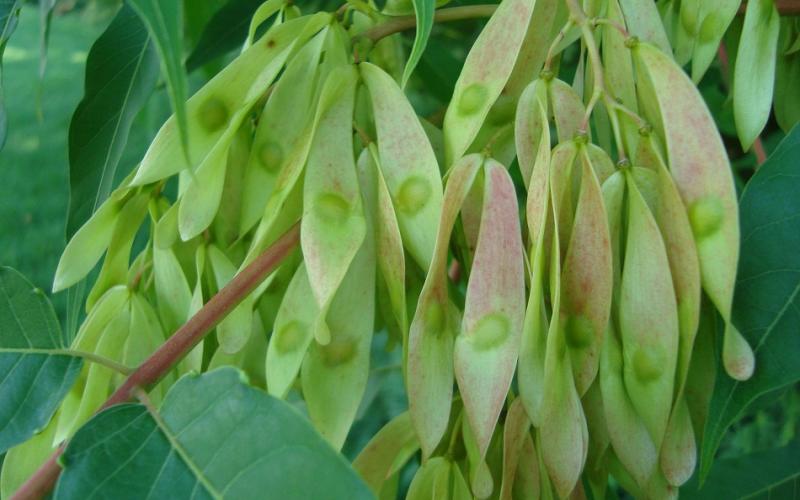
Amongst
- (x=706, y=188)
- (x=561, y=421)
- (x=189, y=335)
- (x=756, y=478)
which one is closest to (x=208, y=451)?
(x=189, y=335)

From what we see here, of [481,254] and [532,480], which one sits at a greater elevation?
[481,254]

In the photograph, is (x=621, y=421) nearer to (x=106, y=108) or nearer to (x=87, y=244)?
(x=87, y=244)

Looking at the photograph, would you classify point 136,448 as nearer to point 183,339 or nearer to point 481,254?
point 183,339


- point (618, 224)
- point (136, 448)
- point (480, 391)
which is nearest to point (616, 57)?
point (618, 224)

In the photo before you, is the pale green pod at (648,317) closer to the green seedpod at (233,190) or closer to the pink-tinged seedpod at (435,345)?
the pink-tinged seedpod at (435,345)

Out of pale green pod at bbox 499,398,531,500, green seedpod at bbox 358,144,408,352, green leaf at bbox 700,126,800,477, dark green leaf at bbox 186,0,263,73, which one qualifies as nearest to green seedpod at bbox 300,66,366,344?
green seedpod at bbox 358,144,408,352
